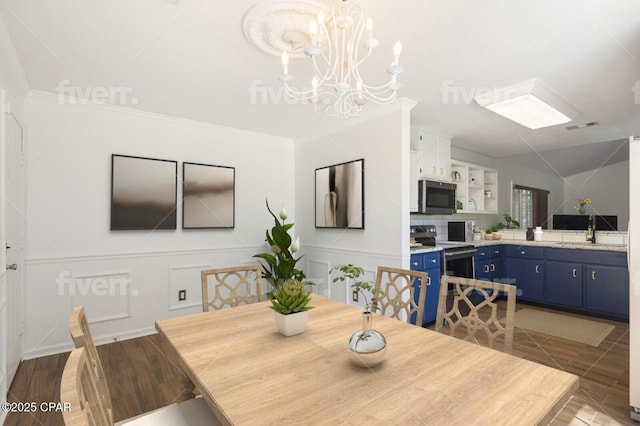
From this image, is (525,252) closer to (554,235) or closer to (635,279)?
(554,235)

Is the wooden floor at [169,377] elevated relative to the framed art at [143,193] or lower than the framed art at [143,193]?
lower

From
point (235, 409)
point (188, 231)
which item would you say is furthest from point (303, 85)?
point (235, 409)

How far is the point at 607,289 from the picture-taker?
3775mm

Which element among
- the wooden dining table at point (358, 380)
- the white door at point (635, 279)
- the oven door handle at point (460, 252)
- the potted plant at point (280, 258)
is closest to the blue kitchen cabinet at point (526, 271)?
the oven door handle at point (460, 252)

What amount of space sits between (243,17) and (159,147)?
2.15m

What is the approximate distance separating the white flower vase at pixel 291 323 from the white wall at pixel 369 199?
74.0 inches

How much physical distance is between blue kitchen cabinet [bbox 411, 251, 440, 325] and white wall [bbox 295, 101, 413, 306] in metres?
0.27

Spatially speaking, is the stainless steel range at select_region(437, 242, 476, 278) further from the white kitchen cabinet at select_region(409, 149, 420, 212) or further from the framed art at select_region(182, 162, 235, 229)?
the framed art at select_region(182, 162, 235, 229)

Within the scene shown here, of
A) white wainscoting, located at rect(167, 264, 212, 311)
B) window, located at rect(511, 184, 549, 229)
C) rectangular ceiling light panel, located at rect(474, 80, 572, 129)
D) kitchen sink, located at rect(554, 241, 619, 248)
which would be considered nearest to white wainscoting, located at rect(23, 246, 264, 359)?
white wainscoting, located at rect(167, 264, 212, 311)

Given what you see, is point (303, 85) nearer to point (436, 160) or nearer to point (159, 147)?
point (159, 147)

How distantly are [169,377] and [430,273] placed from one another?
8.59ft

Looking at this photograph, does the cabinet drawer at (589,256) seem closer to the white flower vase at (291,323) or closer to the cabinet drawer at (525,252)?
the cabinet drawer at (525,252)

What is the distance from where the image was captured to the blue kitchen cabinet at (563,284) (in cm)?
400

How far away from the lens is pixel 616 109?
10.9ft
